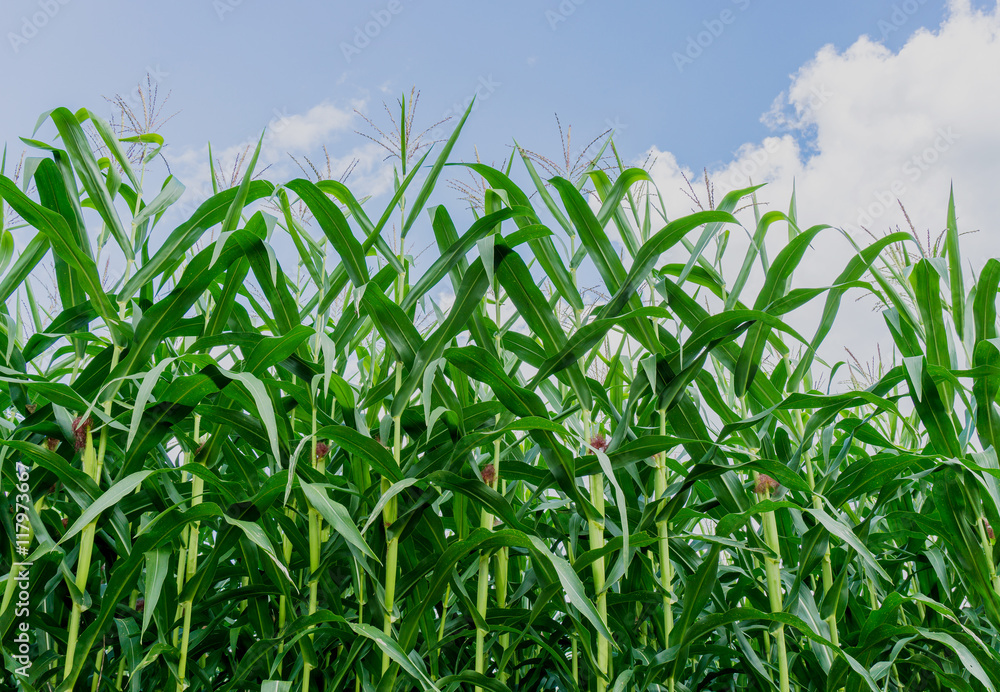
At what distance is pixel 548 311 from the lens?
3.82ft

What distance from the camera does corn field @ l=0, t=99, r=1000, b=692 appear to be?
3.44 ft

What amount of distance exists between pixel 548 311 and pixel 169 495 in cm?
80

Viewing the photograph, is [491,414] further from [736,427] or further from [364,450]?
[736,427]

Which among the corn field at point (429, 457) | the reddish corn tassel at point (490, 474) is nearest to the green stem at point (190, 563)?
the corn field at point (429, 457)

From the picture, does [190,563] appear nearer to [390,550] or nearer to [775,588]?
[390,550]

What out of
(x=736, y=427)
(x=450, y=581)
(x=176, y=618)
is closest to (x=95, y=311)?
(x=176, y=618)

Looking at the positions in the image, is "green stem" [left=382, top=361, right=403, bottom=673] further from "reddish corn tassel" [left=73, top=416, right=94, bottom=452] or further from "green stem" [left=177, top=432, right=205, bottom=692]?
"reddish corn tassel" [left=73, top=416, right=94, bottom=452]

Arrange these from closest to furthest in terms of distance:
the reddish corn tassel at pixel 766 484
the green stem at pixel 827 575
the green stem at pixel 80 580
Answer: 1. the green stem at pixel 80 580
2. the green stem at pixel 827 575
3. the reddish corn tassel at pixel 766 484

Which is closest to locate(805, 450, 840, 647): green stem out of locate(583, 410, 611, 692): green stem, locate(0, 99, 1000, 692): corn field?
locate(0, 99, 1000, 692): corn field

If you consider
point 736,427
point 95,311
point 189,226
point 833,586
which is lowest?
point 833,586

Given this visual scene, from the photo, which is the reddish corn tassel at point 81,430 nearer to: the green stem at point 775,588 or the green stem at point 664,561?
the green stem at point 664,561

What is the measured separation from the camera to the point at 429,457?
3.67ft

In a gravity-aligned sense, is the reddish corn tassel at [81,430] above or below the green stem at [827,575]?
above

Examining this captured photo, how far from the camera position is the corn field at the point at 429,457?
1050 millimetres
